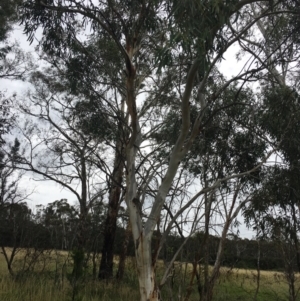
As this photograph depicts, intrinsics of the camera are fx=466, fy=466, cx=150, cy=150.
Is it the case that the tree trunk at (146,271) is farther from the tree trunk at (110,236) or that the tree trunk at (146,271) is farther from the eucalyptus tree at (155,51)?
the tree trunk at (110,236)

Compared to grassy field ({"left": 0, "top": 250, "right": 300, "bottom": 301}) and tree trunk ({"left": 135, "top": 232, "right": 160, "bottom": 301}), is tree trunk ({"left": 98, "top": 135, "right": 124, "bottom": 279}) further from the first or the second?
tree trunk ({"left": 135, "top": 232, "right": 160, "bottom": 301})

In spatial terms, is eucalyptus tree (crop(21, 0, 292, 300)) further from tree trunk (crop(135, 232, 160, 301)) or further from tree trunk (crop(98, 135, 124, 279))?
tree trunk (crop(98, 135, 124, 279))

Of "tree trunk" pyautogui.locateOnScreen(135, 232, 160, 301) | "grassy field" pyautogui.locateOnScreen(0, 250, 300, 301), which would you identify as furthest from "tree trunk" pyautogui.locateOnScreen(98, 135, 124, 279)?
"tree trunk" pyautogui.locateOnScreen(135, 232, 160, 301)

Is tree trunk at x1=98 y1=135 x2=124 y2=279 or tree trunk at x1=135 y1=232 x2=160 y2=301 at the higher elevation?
tree trunk at x1=98 y1=135 x2=124 y2=279

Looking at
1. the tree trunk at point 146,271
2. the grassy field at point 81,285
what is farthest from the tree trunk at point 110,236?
the tree trunk at point 146,271

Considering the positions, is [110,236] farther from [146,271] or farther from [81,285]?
[146,271]

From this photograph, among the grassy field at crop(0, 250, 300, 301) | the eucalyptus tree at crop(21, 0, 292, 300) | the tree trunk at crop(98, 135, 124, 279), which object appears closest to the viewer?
the eucalyptus tree at crop(21, 0, 292, 300)

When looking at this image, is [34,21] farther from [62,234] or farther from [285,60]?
[62,234]

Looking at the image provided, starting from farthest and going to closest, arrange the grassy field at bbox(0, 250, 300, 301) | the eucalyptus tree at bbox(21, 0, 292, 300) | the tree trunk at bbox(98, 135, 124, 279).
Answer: the tree trunk at bbox(98, 135, 124, 279) < the grassy field at bbox(0, 250, 300, 301) < the eucalyptus tree at bbox(21, 0, 292, 300)

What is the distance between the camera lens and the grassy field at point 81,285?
377 inches

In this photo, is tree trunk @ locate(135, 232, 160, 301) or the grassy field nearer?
tree trunk @ locate(135, 232, 160, 301)

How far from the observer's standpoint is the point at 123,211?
17.2 metres

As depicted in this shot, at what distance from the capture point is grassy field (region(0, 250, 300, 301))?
31.4ft

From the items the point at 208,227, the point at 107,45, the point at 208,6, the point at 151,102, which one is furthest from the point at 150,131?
the point at 208,6
